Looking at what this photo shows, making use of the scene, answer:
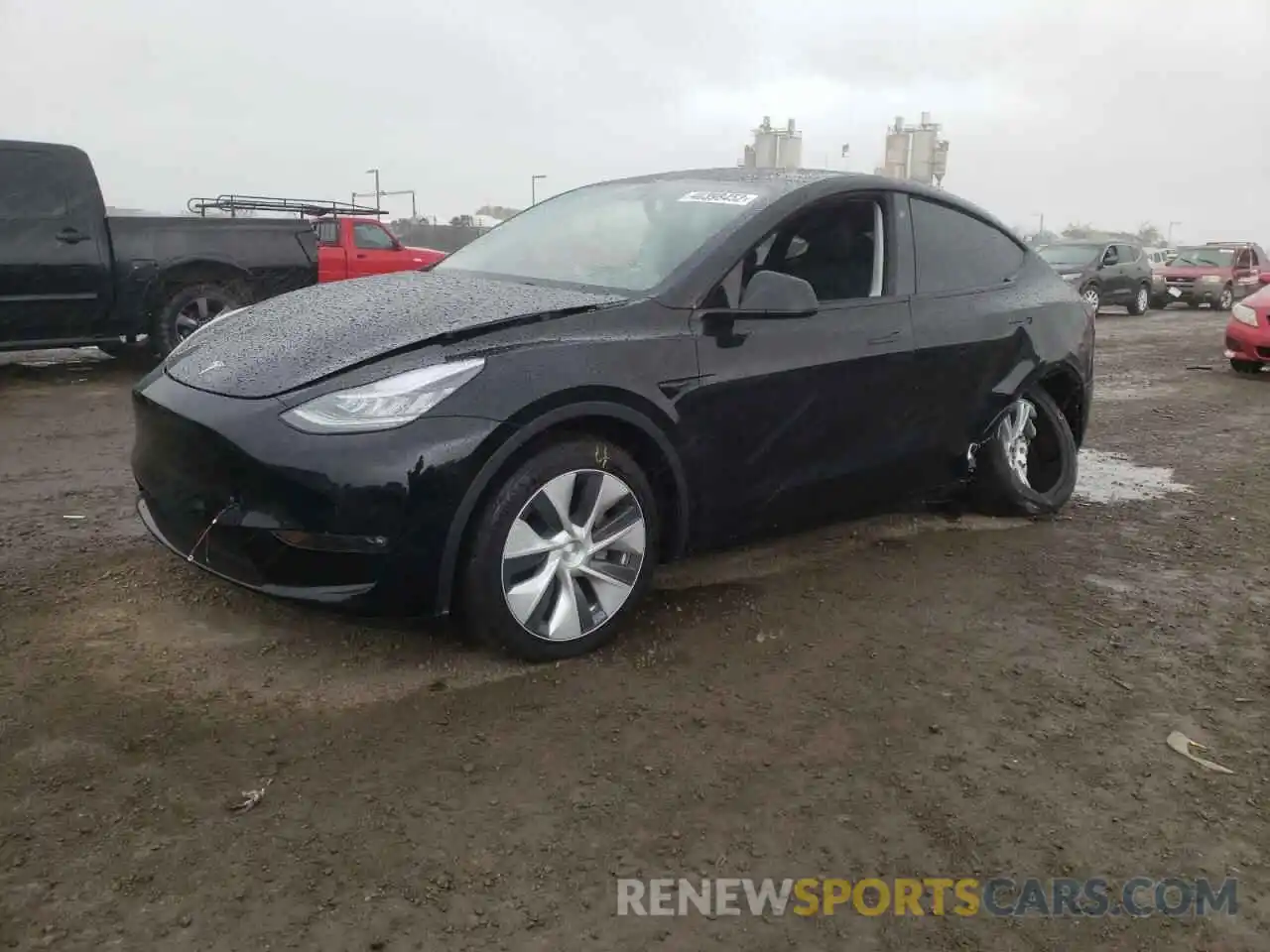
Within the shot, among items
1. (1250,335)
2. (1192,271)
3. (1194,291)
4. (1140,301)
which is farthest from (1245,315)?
(1192,271)

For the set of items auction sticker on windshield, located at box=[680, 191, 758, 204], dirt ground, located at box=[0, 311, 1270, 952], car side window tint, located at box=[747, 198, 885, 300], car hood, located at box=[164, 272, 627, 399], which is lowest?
dirt ground, located at box=[0, 311, 1270, 952]

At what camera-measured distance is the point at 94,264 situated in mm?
8430

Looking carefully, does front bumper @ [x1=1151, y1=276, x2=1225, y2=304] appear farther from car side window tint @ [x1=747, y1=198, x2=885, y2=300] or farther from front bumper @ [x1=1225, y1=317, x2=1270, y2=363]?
car side window tint @ [x1=747, y1=198, x2=885, y2=300]

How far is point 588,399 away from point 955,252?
7.21 feet

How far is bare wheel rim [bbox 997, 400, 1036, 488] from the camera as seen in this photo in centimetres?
477

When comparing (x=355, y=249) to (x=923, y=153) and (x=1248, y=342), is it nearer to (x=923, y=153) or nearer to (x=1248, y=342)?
(x=1248, y=342)

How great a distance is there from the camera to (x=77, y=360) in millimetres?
10078

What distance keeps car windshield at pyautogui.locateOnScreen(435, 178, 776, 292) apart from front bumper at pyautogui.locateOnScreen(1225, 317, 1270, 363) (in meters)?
9.19

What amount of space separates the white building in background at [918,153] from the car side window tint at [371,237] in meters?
12.8

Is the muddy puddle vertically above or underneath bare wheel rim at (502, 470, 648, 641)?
underneath

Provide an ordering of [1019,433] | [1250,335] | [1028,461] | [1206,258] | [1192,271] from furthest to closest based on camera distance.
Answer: [1206,258], [1192,271], [1250,335], [1028,461], [1019,433]

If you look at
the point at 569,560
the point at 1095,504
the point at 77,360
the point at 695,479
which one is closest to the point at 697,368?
the point at 695,479

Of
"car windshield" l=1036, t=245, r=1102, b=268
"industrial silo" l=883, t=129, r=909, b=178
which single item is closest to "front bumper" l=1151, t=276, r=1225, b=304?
"car windshield" l=1036, t=245, r=1102, b=268

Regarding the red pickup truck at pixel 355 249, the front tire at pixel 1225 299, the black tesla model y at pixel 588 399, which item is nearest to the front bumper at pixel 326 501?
the black tesla model y at pixel 588 399
